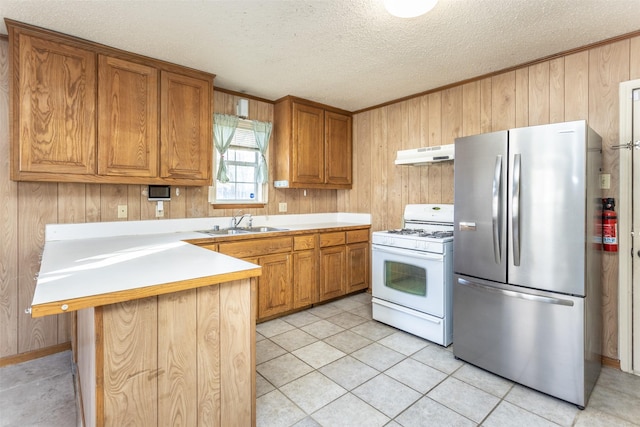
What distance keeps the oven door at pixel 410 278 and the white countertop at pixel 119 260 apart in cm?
172

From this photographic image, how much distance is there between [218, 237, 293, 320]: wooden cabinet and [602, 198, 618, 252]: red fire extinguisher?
2633mm

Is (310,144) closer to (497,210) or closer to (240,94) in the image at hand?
(240,94)

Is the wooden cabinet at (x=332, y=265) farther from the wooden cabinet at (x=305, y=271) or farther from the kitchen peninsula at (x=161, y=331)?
the kitchen peninsula at (x=161, y=331)

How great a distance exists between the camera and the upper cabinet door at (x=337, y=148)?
419 cm

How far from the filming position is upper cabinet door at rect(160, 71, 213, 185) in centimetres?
281

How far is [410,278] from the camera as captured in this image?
9.84ft

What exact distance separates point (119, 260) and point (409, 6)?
2.08 meters

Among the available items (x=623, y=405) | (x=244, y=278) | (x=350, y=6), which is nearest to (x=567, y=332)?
(x=623, y=405)

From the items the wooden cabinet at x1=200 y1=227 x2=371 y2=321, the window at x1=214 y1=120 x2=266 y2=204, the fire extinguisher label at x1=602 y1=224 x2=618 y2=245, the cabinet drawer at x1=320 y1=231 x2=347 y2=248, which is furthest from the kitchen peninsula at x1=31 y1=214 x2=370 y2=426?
the fire extinguisher label at x1=602 y1=224 x2=618 y2=245

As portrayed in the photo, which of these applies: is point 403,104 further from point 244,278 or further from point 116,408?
point 116,408

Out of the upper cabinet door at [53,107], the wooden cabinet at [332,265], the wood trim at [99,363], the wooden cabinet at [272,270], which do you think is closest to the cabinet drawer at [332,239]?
the wooden cabinet at [332,265]

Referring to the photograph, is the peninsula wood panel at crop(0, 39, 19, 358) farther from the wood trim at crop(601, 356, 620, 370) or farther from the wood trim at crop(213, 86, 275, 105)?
the wood trim at crop(601, 356, 620, 370)

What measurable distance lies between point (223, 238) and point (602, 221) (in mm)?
2962

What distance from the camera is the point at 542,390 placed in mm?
2088
